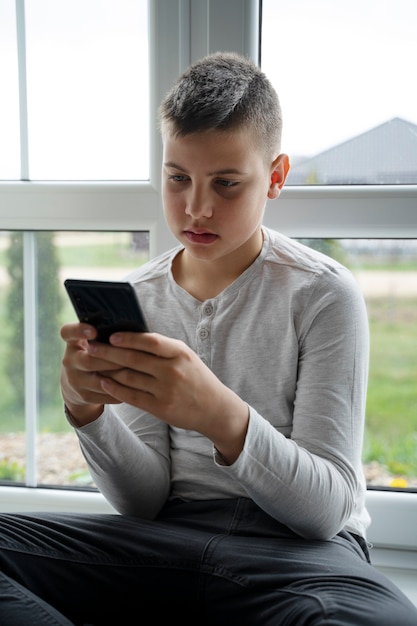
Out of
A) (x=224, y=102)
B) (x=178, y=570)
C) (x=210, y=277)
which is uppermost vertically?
(x=224, y=102)

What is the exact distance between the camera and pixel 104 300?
0.94 metres

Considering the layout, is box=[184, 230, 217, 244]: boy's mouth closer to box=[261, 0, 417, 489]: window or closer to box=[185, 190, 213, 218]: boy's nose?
box=[185, 190, 213, 218]: boy's nose

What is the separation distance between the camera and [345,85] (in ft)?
4.63

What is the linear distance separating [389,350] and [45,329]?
0.73 m

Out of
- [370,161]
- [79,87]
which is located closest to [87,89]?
[79,87]

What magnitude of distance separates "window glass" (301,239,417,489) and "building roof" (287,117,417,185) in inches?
4.7

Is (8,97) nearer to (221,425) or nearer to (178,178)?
(178,178)

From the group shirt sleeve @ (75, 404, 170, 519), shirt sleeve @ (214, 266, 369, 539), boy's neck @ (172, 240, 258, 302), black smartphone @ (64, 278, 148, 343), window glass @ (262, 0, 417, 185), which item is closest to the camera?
black smartphone @ (64, 278, 148, 343)

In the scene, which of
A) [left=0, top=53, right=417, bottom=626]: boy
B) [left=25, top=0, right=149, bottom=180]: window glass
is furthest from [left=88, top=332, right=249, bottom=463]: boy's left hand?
[left=25, top=0, right=149, bottom=180]: window glass

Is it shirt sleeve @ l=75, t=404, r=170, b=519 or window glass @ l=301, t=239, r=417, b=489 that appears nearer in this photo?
shirt sleeve @ l=75, t=404, r=170, b=519

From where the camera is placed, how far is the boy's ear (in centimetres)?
124

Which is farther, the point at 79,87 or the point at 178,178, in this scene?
the point at 79,87

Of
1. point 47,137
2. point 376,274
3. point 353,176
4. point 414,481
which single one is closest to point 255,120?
point 353,176

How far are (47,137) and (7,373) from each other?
52 centimetres
